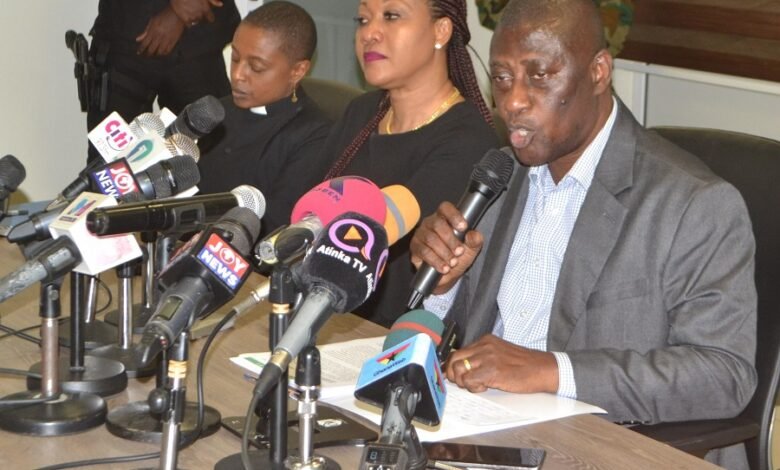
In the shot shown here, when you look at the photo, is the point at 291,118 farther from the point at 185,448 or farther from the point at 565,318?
the point at 185,448

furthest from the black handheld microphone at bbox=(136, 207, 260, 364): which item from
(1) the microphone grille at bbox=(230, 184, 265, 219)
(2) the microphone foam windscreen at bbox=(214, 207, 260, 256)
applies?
(1) the microphone grille at bbox=(230, 184, 265, 219)

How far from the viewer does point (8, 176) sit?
2.13m

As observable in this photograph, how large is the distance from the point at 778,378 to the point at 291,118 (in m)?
1.97

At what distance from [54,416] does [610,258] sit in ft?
3.39

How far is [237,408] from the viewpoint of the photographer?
205 cm

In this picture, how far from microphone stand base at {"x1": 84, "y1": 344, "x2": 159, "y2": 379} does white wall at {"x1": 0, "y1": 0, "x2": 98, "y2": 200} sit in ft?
11.1

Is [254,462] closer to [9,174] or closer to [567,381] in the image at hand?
[567,381]

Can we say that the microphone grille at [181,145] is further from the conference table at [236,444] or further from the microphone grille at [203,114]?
the conference table at [236,444]

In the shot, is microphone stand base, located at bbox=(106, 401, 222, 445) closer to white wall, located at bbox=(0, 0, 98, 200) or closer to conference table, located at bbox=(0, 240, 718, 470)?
conference table, located at bbox=(0, 240, 718, 470)

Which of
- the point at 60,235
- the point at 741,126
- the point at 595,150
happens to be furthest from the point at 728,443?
the point at 741,126

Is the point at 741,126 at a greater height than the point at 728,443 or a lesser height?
greater

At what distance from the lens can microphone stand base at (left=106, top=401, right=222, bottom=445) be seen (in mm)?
1921

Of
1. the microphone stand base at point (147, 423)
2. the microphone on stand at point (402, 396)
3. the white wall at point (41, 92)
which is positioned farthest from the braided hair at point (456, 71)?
the white wall at point (41, 92)

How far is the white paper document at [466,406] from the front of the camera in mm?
1945
